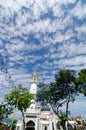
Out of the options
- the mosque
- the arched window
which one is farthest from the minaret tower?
the arched window

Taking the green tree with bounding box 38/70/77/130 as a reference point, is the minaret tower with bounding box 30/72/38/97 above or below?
above

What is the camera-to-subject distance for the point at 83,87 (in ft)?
148

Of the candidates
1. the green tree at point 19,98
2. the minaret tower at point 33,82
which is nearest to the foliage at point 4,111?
the green tree at point 19,98

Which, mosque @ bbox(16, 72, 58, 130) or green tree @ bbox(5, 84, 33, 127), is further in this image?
mosque @ bbox(16, 72, 58, 130)

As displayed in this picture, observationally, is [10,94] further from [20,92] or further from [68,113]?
[68,113]

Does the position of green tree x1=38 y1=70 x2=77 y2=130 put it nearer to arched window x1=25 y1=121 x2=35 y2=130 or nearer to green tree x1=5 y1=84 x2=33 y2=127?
green tree x1=5 y1=84 x2=33 y2=127

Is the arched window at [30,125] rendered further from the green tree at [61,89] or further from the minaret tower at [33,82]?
the green tree at [61,89]

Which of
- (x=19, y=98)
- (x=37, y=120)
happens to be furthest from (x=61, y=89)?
(x=37, y=120)

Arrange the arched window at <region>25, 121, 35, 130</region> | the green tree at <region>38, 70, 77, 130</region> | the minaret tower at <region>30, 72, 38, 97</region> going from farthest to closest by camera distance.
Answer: the minaret tower at <region>30, 72, 38, 97</region> → the arched window at <region>25, 121, 35, 130</region> → the green tree at <region>38, 70, 77, 130</region>

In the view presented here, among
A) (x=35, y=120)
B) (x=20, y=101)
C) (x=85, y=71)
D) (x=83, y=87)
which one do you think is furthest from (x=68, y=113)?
(x=35, y=120)

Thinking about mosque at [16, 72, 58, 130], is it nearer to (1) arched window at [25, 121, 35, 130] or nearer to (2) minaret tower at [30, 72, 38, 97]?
(1) arched window at [25, 121, 35, 130]

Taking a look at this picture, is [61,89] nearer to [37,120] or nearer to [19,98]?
[19,98]

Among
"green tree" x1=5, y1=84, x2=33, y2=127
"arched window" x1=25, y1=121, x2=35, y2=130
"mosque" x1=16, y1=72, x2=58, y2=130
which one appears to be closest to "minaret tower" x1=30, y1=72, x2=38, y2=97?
"mosque" x1=16, y1=72, x2=58, y2=130

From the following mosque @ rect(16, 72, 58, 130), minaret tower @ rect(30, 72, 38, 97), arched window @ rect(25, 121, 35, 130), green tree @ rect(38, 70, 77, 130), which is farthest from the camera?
minaret tower @ rect(30, 72, 38, 97)
